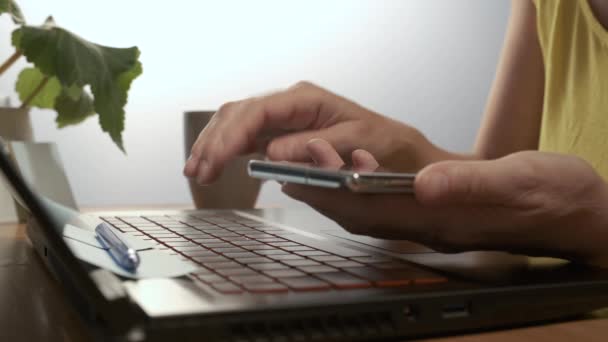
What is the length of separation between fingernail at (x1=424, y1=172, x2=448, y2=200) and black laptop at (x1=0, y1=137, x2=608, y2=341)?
0.14 feet

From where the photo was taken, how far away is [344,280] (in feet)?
1.00

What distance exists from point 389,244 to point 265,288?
8.6 inches

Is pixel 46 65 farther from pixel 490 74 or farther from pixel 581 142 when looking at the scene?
pixel 490 74

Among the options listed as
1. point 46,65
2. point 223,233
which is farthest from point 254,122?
point 46,65

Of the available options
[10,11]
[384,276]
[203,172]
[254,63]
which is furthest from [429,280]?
[254,63]

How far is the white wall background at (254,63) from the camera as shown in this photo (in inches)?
56.1

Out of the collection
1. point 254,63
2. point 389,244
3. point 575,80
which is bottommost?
point 389,244

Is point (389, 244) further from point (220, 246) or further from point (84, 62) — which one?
point (84, 62)

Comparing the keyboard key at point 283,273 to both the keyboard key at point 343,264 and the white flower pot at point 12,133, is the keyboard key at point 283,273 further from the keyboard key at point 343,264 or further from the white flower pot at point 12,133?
the white flower pot at point 12,133

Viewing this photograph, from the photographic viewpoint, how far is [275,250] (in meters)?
0.40

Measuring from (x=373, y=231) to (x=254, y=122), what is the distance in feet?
0.55

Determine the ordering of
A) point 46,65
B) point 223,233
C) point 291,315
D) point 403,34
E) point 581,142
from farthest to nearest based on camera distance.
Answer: point 403,34, point 581,142, point 46,65, point 223,233, point 291,315

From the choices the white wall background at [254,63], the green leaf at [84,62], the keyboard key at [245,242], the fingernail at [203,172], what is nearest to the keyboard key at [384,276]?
the keyboard key at [245,242]

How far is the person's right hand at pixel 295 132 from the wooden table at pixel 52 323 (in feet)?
0.57
